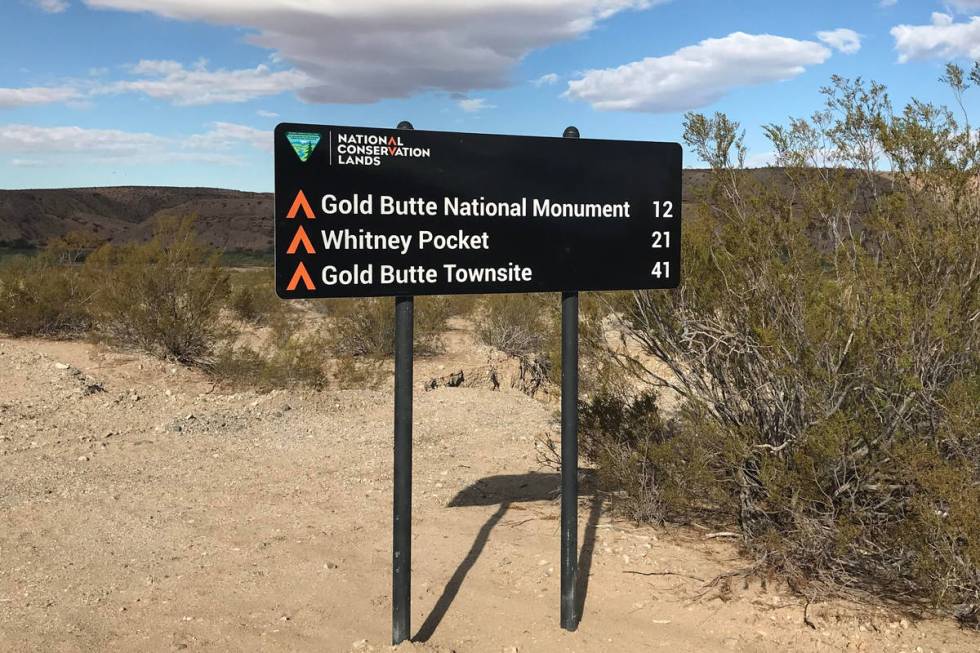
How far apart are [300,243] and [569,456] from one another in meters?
1.60

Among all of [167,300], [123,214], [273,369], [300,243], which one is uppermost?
[123,214]

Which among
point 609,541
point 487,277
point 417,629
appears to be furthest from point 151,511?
point 487,277

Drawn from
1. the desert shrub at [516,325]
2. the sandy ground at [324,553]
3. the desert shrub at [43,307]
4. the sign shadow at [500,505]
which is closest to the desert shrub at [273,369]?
the sandy ground at [324,553]

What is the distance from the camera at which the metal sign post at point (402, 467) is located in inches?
151

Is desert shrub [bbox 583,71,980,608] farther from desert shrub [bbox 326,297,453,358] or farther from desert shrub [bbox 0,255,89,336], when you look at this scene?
desert shrub [bbox 0,255,89,336]

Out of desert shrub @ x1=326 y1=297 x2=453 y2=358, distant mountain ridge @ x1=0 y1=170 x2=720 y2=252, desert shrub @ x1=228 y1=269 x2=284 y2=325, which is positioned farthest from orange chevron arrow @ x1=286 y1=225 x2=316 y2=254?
distant mountain ridge @ x1=0 y1=170 x2=720 y2=252

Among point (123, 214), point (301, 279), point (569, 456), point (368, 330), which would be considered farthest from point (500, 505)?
point (123, 214)

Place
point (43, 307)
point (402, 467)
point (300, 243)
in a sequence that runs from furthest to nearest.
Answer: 1. point (43, 307)
2. point (402, 467)
3. point (300, 243)

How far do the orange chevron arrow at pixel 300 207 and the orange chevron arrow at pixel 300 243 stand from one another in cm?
6

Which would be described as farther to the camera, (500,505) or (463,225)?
(500,505)

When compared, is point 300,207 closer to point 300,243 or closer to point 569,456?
point 300,243

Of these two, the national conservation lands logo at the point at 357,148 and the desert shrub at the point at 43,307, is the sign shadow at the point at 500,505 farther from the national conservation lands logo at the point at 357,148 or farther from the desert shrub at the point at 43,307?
the desert shrub at the point at 43,307

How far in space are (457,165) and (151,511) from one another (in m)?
3.76

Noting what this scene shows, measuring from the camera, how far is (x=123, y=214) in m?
80.5
